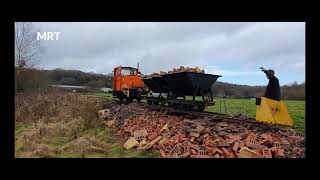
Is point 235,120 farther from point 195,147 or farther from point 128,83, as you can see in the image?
A: point 128,83

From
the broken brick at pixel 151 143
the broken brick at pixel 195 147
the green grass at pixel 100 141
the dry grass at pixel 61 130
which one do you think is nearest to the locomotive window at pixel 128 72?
the dry grass at pixel 61 130

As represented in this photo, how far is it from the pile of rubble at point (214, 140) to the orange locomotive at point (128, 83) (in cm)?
930

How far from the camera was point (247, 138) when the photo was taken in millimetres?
8219

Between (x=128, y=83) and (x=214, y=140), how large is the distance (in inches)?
488

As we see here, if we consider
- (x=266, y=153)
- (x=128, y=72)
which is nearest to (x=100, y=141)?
(x=266, y=153)

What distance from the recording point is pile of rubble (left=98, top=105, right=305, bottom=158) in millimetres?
7707

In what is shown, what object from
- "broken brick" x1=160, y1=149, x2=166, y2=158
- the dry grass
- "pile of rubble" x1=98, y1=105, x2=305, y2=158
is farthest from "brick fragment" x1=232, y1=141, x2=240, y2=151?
the dry grass

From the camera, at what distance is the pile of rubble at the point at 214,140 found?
7.71 m

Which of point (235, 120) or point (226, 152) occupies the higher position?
point (235, 120)

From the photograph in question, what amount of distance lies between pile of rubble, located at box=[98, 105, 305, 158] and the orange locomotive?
9305 mm

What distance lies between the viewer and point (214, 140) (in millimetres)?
8430

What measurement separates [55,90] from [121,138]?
5895 mm
